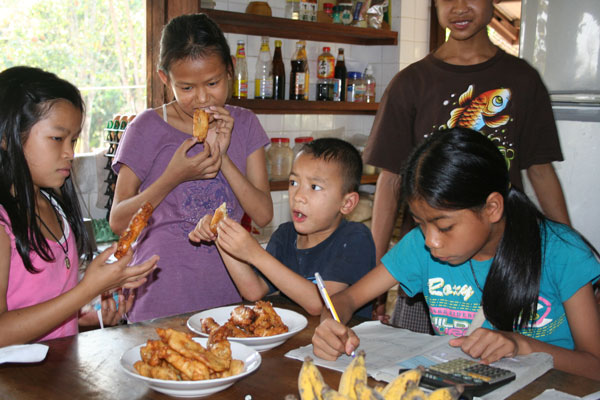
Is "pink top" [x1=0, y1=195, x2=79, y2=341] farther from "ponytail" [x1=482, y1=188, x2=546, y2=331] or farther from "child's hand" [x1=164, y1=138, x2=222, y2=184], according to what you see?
"ponytail" [x1=482, y1=188, x2=546, y2=331]

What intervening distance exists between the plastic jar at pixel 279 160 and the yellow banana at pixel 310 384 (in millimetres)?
3088

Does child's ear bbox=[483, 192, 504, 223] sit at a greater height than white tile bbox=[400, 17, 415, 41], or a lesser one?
lesser

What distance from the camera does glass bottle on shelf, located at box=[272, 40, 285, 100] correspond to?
4.07 m

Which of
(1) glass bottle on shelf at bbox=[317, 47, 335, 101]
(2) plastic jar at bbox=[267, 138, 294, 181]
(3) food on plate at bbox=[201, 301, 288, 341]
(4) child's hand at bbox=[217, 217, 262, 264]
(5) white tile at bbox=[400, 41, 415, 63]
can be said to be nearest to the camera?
(3) food on plate at bbox=[201, 301, 288, 341]

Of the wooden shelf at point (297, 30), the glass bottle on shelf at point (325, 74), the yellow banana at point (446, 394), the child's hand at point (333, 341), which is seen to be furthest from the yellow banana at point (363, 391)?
the glass bottle on shelf at point (325, 74)

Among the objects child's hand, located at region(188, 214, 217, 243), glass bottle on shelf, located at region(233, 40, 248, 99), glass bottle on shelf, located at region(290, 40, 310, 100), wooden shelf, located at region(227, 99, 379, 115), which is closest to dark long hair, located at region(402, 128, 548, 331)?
child's hand, located at region(188, 214, 217, 243)

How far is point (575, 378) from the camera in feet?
4.33

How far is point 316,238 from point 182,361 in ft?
3.11

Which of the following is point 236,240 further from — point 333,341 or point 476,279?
point 476,279

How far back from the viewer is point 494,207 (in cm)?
162

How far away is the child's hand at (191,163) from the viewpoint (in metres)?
1.95

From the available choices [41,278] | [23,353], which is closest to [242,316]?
[23,353]

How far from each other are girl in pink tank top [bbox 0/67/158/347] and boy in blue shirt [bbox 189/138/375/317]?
331 mm

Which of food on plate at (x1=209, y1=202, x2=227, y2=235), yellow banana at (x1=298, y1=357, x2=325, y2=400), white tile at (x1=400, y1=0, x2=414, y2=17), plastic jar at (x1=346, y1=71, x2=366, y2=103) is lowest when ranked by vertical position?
yellow banana at (x1=298, y1=357, x2=325, y2=400)
